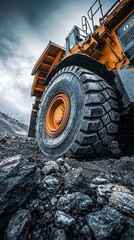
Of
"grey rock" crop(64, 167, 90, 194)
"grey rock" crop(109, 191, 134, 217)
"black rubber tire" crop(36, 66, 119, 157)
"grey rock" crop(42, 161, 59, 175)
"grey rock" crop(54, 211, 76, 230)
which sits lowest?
"grey rock" crop(54, 211, 76, 230)

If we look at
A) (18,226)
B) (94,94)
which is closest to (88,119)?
(94,94)

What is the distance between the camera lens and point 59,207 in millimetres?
821

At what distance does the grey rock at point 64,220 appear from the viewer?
0.71 m

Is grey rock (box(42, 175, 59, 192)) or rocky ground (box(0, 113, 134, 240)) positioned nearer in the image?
rocky ground (box(0, 113, 134, 240))

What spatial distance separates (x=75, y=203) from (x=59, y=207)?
96mm

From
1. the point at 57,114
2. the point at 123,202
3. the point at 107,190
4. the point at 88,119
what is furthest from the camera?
the point at 57,114

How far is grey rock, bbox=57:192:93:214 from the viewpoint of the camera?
0.80m

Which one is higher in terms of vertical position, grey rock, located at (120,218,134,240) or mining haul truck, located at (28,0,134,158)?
mining haul truck, located at (28,0,134,158)

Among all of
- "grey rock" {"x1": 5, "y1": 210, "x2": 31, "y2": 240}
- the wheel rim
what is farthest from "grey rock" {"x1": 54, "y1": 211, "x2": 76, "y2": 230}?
the wheel rim

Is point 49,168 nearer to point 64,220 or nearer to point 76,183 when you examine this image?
point 76,183

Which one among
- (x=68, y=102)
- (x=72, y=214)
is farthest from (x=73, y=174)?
(x=68, y=102)

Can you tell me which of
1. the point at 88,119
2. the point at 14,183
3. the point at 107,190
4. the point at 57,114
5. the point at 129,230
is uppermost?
the point at 57,114

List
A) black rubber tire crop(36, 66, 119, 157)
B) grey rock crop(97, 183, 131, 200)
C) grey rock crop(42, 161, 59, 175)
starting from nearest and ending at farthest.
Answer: grey rock crop(97, 183, 131, 200)
grey rock crop(42, 161, 59, 175)
black rubber tire crop(36, 66, 119, 157)

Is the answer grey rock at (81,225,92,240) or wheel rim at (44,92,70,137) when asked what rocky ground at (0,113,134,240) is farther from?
wheel rim at (44,92,70,137)
